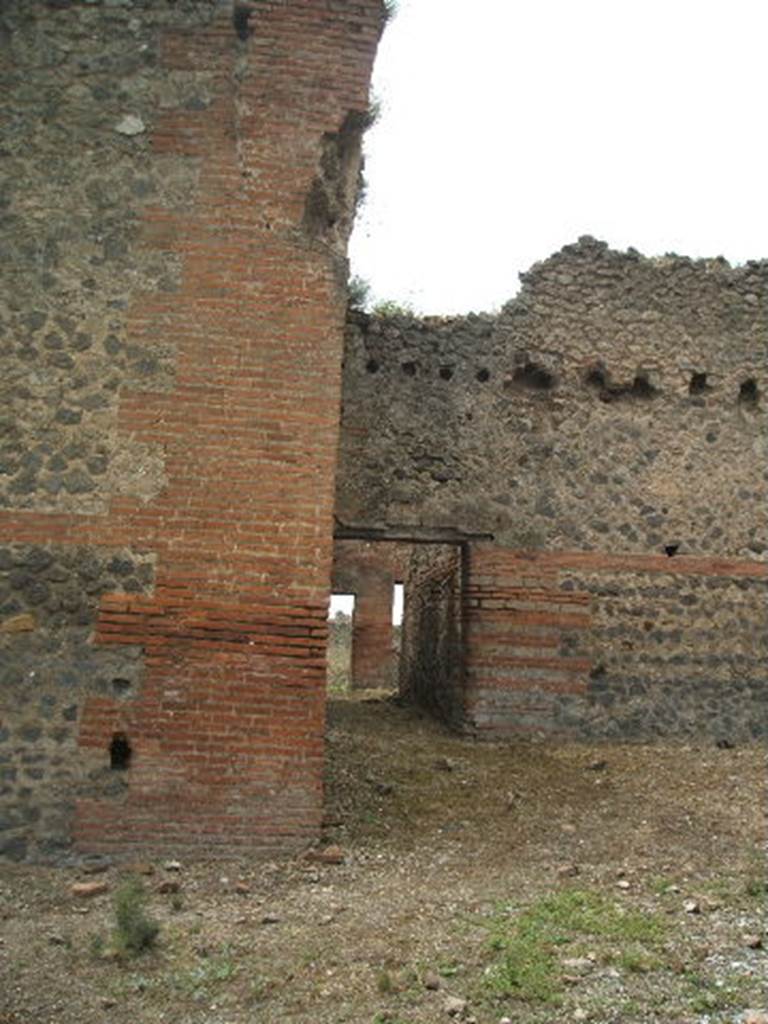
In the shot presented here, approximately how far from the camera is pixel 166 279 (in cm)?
648

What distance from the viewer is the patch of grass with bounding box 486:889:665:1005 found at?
4.16 meters

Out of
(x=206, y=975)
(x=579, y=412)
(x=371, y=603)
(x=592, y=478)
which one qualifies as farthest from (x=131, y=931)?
(x=371, y=603)

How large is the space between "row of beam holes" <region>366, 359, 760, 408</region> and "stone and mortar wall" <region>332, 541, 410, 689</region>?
824 centimetres

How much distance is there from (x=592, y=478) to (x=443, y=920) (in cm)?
587

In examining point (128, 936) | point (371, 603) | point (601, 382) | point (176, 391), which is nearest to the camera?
point (128, 936)

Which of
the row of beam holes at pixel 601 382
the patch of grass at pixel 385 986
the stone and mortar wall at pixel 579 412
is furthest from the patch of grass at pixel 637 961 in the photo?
the row of beam holes at pixel 601 382

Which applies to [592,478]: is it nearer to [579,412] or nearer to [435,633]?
[579,412]

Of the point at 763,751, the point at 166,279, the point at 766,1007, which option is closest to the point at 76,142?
the point at 166,279

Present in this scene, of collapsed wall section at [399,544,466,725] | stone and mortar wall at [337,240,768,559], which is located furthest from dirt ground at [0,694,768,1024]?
stone and mortar wall at [337,240,768,559]

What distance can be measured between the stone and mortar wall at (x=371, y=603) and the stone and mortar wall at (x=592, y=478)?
8282 millimetres

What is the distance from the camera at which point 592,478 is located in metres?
10.0

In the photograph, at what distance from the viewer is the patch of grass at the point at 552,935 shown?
4.16 metres

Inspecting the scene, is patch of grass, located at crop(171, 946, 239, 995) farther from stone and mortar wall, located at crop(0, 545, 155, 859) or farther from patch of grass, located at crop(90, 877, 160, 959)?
stone and mortar wall, located at crop(0, 545, 155, 859)

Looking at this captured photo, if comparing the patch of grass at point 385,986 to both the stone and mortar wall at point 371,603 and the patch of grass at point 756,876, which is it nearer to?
the patch of grass at point 756,876
